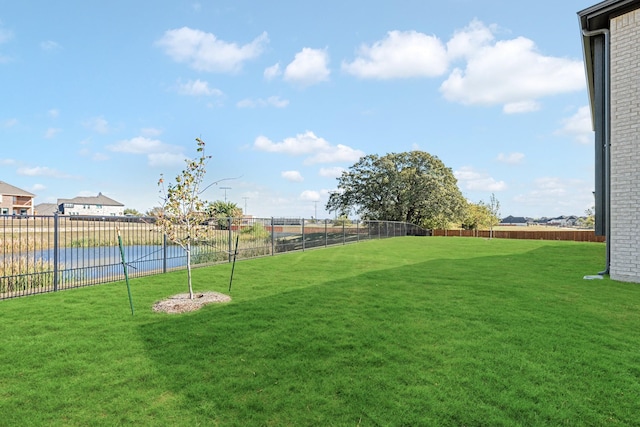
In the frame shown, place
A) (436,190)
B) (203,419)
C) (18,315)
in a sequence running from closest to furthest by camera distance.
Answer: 1. (203,419)
2. (18,315)
3. (436,190)

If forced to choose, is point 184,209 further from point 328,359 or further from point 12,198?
point 12,198

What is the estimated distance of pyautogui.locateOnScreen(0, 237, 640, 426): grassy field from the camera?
2996mm

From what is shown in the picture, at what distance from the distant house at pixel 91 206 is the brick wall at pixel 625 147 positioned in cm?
7293

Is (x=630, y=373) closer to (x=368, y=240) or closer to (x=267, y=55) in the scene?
(x=267, y=55)

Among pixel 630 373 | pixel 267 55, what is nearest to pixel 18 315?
pixel 630 373

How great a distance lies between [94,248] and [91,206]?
75442mm

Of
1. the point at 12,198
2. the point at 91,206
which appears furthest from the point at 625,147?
the point at 91,206

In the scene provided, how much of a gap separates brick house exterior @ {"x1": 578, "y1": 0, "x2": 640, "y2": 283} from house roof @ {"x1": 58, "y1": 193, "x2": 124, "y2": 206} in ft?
274

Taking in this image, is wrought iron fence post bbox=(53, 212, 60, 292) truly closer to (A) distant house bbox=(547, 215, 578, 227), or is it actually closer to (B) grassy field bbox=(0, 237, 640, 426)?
(B) grassy field bbox=(0, 237, 640, 426)

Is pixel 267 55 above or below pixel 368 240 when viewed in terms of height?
above

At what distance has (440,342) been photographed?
Answer: 450cm

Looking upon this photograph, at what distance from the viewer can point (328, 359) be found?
3996 millimetres

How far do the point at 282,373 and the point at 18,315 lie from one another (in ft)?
16.9

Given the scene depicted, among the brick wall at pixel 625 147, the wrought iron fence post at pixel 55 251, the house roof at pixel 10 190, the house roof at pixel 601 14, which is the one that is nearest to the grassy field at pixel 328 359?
the wrought iron fence post at pixel 55 251
